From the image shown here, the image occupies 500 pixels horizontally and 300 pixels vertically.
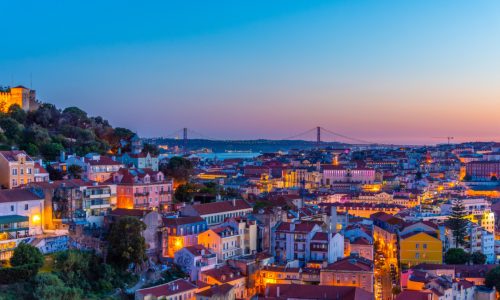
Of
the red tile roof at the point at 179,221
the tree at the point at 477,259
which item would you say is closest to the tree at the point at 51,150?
the red tile roof at the point at 179,221

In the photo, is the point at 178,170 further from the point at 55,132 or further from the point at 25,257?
the point at 25,257

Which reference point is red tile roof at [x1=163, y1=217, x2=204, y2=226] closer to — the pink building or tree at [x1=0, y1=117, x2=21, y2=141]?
the pink building

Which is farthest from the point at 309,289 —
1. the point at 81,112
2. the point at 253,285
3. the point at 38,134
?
the point at 81,112

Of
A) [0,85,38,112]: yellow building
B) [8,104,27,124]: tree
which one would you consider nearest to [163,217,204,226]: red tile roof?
[8,104,27,124]: tree

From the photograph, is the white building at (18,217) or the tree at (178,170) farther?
the tree at (178,170)

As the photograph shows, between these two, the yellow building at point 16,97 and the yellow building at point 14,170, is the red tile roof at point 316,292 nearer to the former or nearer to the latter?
the yellow building at point 14,170

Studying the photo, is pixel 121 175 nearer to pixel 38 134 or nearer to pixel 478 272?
pixel 38 134
